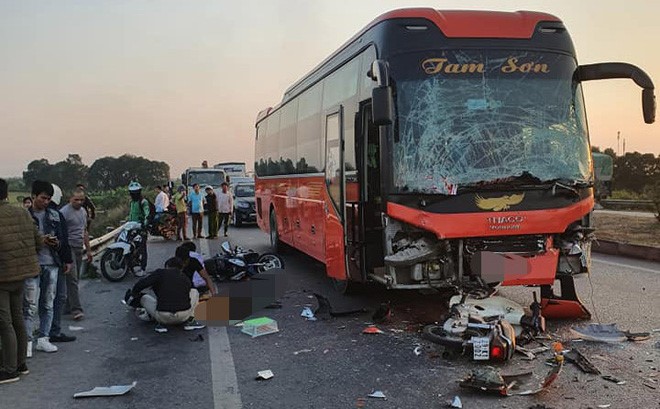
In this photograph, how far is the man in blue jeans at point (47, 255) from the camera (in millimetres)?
6555

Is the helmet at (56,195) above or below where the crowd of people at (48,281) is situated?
above

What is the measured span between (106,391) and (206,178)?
23986 mm

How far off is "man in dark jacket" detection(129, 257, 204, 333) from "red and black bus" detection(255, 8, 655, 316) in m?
2.46

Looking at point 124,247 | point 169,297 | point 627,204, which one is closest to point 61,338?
point 169,297

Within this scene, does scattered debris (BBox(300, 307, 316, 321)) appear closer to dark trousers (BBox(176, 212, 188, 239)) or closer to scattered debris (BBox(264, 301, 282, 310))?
scattered debris (BBox(264, 301, 282, 310))

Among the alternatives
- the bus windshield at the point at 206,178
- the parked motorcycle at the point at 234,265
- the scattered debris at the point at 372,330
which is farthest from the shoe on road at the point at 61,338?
the bus windshield at the point at 206,178

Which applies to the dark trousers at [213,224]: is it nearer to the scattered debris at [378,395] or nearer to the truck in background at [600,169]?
the truck in background at [600,169]

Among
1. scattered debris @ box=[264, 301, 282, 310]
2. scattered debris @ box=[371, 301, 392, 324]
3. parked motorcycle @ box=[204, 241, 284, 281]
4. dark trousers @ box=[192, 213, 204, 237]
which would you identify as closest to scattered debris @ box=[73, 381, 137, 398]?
scattered debris @ box=[371, 301, 392, 324]

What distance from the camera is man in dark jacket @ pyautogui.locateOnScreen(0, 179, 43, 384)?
5.61 meters

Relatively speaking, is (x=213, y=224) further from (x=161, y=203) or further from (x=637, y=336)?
(x=637, y=336)

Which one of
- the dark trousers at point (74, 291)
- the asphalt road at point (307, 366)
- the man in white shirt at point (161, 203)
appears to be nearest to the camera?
the asphalt road at point (307, 366)

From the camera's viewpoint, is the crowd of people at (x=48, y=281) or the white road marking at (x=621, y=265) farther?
the white road marking at (x=621, y=265)

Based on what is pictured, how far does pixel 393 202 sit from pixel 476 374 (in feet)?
7.78

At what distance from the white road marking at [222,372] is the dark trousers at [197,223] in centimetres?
1213
